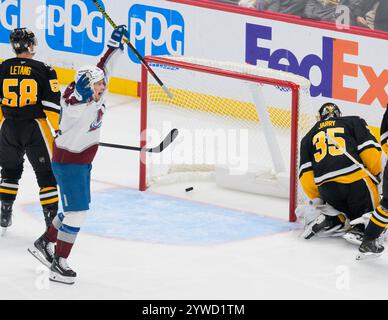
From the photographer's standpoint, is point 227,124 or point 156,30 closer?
point 227,124

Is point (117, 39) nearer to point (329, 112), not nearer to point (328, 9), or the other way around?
point (329, 112)

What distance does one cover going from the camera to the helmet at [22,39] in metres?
7.80

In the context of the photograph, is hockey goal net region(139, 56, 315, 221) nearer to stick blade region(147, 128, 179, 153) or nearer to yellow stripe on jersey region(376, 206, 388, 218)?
stick blade region(147, 128, 179, 153)

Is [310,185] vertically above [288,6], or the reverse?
[288,6]

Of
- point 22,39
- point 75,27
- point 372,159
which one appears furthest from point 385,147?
point 75,27

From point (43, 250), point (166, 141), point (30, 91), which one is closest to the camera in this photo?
point (43, 250)

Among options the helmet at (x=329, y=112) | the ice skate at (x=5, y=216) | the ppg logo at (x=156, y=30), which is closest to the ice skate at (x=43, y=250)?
the ice skate at (x=5, y=216)

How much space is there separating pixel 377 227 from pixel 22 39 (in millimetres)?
2443

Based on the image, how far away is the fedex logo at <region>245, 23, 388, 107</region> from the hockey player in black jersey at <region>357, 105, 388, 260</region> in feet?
7.08

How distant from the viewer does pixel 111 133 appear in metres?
10.5

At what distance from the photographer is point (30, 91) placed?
775 cm

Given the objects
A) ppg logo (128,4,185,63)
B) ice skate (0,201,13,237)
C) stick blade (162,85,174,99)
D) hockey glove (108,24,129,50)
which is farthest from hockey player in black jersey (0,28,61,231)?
ppg logo (128,4,185,63)

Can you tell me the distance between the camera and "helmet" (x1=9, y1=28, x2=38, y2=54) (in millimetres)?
7801

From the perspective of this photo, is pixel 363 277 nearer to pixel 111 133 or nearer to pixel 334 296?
pixel 334 296
